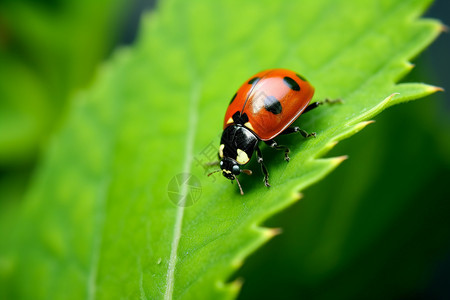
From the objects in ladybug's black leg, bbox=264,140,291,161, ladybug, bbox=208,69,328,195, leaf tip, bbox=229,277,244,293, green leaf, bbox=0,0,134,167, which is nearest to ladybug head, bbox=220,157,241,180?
ladybug, bbox=208,69,328,195

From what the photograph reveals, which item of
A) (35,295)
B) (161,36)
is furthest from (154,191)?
(161,36)

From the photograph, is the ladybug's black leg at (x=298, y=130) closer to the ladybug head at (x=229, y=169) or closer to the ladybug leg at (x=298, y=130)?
the ladybug leg at (x=298, y=130)

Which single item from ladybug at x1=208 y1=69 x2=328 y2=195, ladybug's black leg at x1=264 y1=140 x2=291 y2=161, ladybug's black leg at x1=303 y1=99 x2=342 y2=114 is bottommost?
ladybug's black leg at x1=264 y1=140 x2=291 y2=161

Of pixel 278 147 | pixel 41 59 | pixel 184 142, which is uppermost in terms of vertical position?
pixel 41 59

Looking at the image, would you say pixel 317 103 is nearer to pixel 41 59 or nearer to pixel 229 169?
pixel 229 169

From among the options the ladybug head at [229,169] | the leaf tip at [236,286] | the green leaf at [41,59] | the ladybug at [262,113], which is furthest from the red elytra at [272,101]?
the green leaf at [41,59]

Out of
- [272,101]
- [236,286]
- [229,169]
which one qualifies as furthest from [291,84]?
[236,286]

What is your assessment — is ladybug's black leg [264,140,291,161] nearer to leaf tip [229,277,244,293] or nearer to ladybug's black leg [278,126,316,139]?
ladybug's black leg [278,126,316,139]

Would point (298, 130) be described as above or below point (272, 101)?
below
